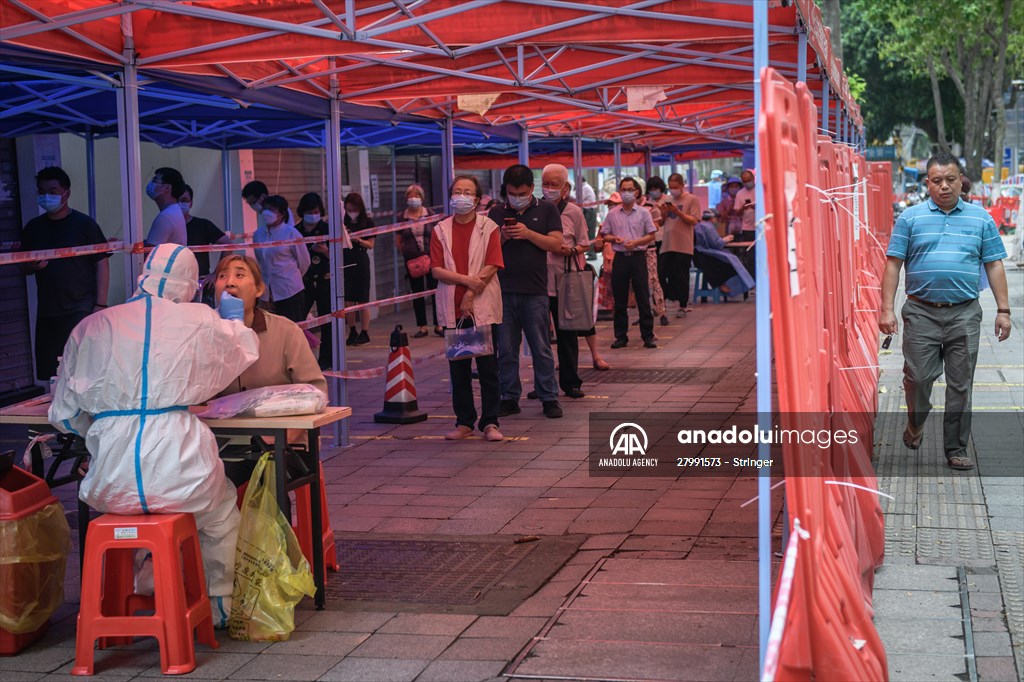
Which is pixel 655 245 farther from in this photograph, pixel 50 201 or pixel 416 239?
pixel 50 201

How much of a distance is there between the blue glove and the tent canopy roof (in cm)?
196

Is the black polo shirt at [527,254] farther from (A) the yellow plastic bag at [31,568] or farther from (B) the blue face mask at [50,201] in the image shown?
(A) the yellow plastic bag at [31,568]

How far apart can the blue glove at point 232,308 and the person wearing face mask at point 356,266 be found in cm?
981

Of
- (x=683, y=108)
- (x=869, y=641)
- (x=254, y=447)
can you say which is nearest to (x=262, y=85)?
(x=254, y=447)

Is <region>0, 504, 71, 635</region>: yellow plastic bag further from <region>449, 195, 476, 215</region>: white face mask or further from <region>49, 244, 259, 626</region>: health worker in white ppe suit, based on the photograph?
<region>449, 195, 476, 215</region>: white face mask

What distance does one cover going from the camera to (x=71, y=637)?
18.1 feet

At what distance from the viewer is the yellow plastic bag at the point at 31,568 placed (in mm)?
5234

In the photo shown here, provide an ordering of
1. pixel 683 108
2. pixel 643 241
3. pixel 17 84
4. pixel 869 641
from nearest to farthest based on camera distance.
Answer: pixel 869 641 < pixel 17 84 < pixel 643 241 < pixel 683 108

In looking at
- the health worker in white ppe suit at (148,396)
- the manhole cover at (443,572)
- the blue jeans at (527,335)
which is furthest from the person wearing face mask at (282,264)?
the health worker in white ppe suit at (148,396)

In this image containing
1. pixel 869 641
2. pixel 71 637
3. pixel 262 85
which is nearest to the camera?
pixel 869 641

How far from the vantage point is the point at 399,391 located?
1056 centimetres

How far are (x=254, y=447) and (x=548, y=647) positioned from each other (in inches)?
60.2

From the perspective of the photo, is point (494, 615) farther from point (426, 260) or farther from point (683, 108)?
point (683, 108)

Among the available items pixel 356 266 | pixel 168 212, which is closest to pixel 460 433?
pixel 168 212
